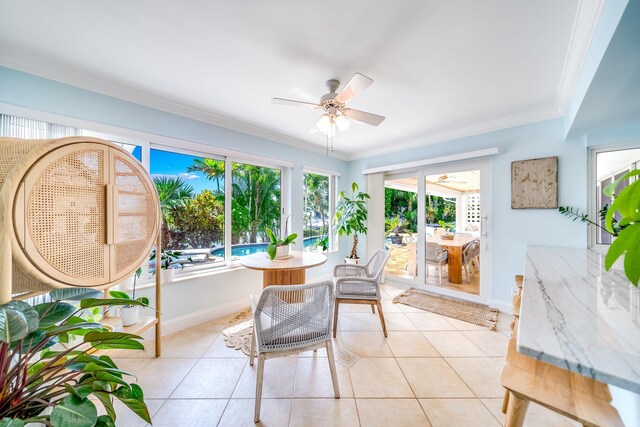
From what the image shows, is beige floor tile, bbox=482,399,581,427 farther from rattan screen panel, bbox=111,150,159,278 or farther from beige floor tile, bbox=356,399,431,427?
rattan screen panel, bbox=111,150,159,278

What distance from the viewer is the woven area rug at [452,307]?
2.71 m

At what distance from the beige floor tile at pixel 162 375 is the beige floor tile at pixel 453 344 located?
86.7 inches

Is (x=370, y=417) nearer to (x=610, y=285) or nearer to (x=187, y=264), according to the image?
(x=610, y=285)

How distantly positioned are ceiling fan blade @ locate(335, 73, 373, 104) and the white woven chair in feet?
4.44

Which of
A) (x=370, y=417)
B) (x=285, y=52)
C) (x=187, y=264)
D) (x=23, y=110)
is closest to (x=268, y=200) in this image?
(x=187, y=264)

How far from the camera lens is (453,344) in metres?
2.25

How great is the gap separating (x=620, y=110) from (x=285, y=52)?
8.71 feet

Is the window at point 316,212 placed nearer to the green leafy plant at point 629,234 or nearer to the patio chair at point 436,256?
the patio chair at point 436,256

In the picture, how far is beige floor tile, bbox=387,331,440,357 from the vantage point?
211 cm

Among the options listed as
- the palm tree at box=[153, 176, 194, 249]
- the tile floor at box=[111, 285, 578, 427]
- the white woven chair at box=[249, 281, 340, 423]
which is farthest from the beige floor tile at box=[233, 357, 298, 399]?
the palm tree at box=[153, 176, 194, 249]

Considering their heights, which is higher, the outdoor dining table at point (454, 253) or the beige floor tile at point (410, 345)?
the outdoor dining table at point (454, 253)

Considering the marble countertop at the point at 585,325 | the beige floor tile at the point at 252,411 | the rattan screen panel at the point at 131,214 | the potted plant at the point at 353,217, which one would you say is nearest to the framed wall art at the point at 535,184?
the marble countertop at the point at 585,325

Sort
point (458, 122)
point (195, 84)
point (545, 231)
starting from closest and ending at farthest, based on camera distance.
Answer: point (195, 84) → point (545, 231) → point (458, 122)

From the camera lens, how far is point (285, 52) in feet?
5.54
